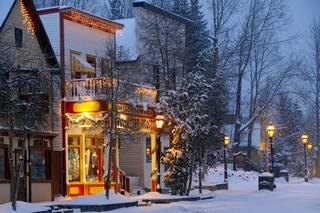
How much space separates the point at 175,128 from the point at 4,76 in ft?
40.0

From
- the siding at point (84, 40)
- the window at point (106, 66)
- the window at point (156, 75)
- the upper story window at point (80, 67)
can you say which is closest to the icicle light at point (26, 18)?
the siding at point (84, 40)

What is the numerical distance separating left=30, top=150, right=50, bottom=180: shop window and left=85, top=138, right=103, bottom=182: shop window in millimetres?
3991

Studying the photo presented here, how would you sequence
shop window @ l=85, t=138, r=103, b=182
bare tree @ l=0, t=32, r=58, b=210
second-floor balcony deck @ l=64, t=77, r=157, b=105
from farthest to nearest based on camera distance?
shop window @ l=85, t=138, r=103, b=182, second-floor balcony deck @ l=64, t=77, r=157, b=105, bare tree @ l=0, t=32, r=58, b=210

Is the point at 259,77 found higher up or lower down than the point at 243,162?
higher up

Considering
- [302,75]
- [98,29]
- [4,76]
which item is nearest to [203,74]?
[98,29]

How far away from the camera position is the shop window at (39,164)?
28656mm

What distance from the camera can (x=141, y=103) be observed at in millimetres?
31984

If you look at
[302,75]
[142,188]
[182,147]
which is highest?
[302,75]

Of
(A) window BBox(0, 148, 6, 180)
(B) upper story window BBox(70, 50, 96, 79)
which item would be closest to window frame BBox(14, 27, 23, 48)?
(B) upper story window BBox(70, 50, 96, 79)

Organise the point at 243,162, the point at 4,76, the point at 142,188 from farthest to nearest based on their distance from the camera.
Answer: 1. the point at 243,162
2. the point at 142,188
3. the point at 4,76

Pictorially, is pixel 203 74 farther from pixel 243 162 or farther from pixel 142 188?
pixel 243 162

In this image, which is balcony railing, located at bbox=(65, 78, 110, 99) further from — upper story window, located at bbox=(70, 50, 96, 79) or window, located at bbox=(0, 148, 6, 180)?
window, located at bbox=(0, 148, 6, 180)

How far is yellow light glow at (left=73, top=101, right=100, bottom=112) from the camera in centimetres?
3000

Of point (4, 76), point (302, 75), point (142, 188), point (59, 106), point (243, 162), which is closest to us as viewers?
point (4, 76)
